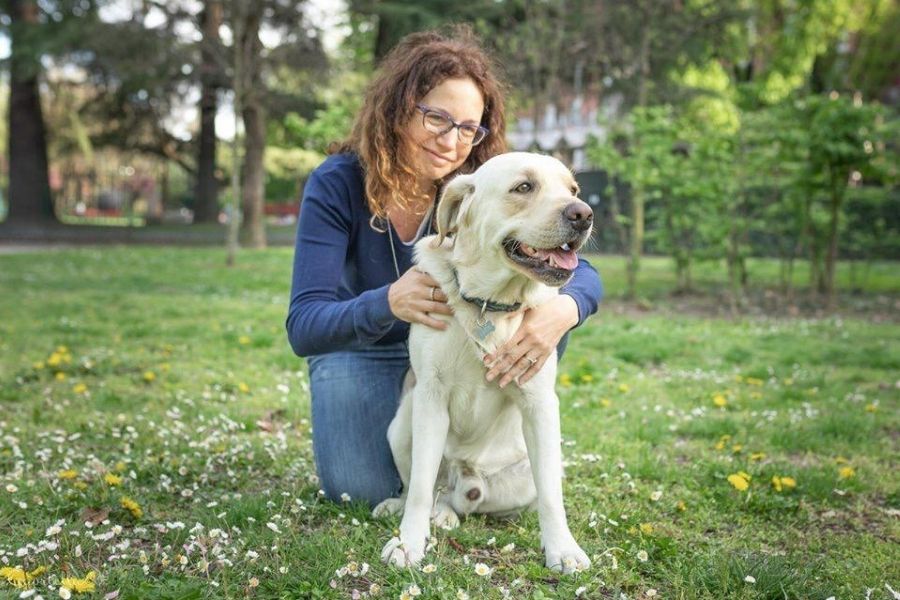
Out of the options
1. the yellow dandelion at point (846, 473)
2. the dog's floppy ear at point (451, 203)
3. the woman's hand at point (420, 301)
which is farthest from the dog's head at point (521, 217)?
the yellow dandelion at point (846, 473)

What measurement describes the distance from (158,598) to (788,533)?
2.55 meters

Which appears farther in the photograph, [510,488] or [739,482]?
[739,482]

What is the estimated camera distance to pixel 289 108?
21.2 metres

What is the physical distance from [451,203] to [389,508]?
139 centimetres

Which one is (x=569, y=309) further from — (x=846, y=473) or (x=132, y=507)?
(x=132, y=507)

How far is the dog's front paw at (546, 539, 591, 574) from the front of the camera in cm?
289

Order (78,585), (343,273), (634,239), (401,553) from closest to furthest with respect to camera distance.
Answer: (78,585), (401,553), (343,273), (634,239)

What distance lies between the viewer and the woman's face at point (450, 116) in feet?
11.6

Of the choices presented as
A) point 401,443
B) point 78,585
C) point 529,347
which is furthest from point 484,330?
point 78,585

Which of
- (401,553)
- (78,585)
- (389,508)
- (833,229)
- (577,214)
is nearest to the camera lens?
(78,585)

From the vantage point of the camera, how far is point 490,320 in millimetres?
3000

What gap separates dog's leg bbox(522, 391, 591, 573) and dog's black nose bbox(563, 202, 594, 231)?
697mm

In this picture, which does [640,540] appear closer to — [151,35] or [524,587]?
[524,587]

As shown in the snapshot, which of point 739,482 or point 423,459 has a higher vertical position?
point 423,459
